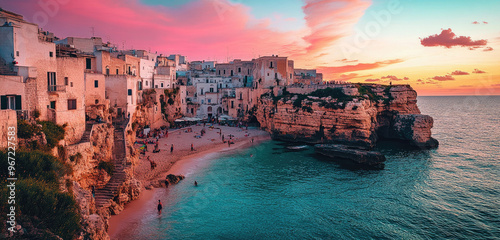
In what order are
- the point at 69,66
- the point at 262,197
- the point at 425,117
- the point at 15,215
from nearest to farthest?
the point at 15,215, the point at 69,66, the point at 262,197, the point at 425,117

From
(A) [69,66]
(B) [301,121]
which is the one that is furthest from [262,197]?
(B) [301,121]

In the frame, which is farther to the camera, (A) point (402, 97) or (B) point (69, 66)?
(A) point (402, 97)

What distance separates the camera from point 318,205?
2161 cm

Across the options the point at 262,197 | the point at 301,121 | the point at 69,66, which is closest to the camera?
the point at 69,66

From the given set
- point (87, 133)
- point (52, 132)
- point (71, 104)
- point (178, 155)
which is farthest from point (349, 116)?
point (52, 132)

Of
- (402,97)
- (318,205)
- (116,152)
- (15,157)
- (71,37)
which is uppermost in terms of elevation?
(71,37)

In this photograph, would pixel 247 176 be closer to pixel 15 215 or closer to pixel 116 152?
pixel 116 152

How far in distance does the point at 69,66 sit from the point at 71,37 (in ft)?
65.5

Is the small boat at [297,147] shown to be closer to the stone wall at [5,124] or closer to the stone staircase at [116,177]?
the stone staircase at [116,177]

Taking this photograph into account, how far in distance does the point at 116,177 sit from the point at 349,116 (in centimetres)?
3358

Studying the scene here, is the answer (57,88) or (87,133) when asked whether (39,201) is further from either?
(57,88)

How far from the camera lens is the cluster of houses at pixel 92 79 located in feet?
57.0

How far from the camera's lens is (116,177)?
2081 cm

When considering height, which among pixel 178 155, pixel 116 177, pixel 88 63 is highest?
pixel 88 63
